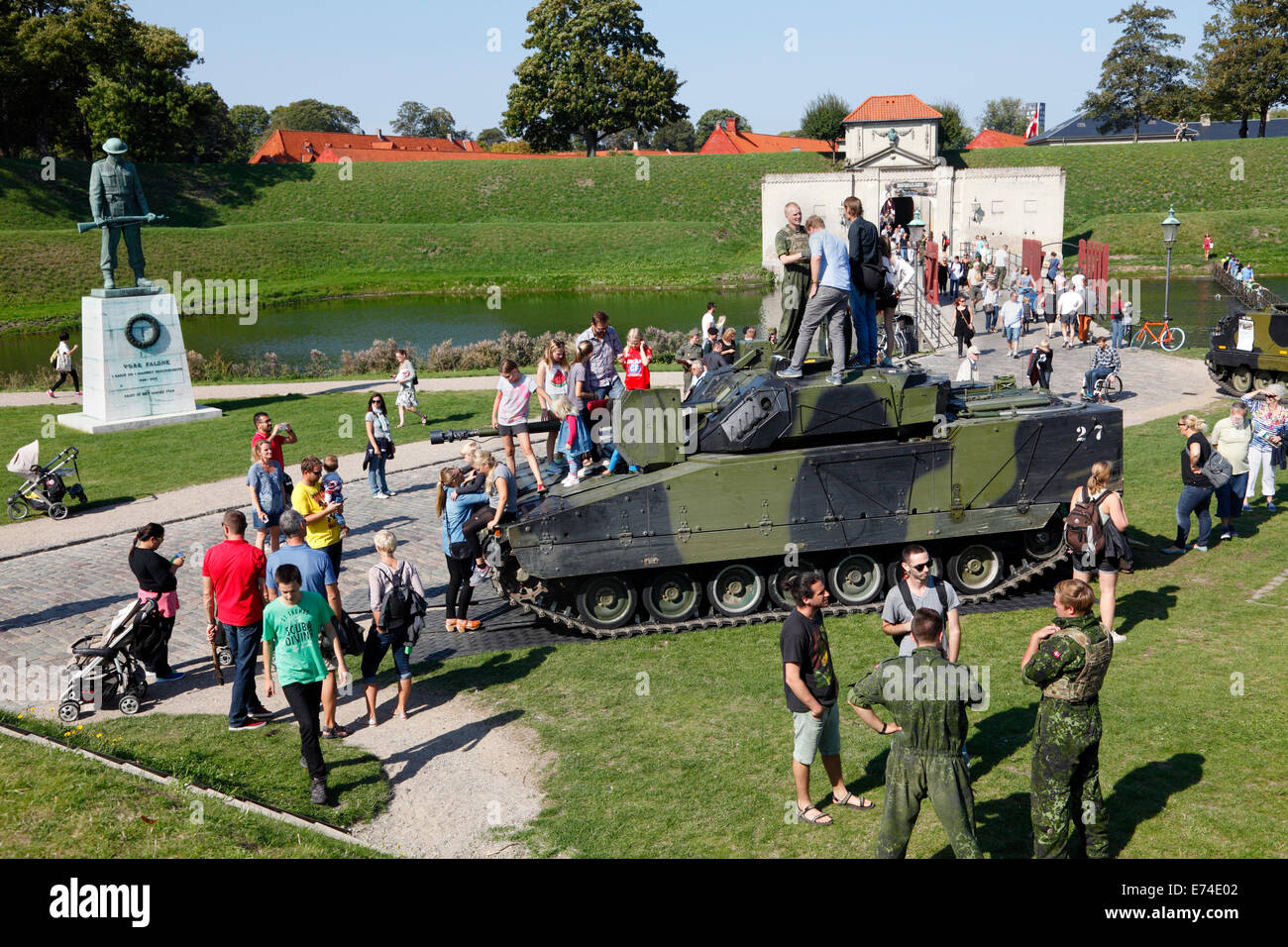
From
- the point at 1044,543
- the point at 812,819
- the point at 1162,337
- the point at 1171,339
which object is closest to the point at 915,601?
the point at 812,819

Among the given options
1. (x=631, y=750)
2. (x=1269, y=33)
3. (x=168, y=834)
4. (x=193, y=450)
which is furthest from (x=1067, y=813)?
(x=1269, y=33)

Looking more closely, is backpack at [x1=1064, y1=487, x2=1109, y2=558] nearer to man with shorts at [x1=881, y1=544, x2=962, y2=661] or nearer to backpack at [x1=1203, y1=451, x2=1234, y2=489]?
man with shorts at [x1=881, y1=544, x2=962, y2=661]

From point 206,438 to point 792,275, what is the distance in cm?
1522

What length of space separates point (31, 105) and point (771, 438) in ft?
269

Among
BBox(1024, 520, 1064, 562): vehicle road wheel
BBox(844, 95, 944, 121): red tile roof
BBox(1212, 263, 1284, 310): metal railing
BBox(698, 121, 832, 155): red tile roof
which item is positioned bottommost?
BBox(1024, 520, 1064, 562): vehicle road wheel

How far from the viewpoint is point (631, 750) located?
30.6ft

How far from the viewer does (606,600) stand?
12.3 meters

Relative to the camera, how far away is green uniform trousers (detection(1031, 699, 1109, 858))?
676cm

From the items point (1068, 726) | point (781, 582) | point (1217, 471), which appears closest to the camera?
point (1068, 726)

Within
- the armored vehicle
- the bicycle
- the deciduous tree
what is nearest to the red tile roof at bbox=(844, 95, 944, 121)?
the deciduous tree

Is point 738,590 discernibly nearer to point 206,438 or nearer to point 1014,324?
point 206,438

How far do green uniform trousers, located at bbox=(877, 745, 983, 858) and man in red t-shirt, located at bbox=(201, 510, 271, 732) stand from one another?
5.87 metres

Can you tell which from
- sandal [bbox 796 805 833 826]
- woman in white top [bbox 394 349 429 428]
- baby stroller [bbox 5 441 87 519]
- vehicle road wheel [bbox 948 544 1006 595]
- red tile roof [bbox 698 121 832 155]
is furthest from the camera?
red tile roof [bbox 698 121 832 155]
